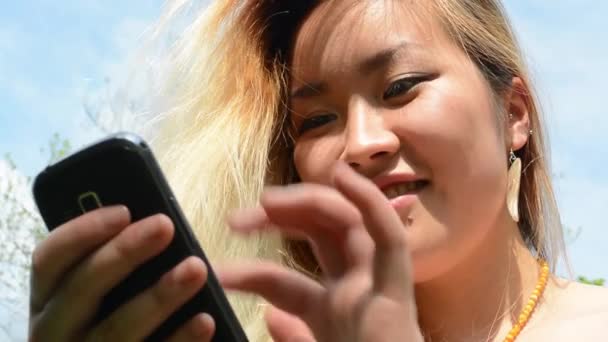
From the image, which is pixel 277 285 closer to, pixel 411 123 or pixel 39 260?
pixel 39 260

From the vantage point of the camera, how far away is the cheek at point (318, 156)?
194cm

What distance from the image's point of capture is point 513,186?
2037 millimetres

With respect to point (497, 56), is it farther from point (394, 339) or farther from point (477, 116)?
point (394, 339)

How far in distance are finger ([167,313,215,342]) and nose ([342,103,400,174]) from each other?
873 mm

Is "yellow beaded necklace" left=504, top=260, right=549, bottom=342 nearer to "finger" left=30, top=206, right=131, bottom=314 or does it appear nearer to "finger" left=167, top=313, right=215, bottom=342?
"finger" left=167, top=313, right=215, bottom=342

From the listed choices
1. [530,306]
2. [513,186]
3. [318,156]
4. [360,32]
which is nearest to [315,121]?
[318,156]

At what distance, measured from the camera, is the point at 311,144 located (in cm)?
205

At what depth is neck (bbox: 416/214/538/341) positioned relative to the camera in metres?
1.97

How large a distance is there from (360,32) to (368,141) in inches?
11.9

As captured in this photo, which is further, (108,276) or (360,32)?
(360,32)

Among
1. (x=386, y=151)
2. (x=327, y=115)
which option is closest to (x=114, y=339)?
(x=386, y=151)

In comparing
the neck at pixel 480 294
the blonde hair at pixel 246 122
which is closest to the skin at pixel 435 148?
the neck at pixel 480 294

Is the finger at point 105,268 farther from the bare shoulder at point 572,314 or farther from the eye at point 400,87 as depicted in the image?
the bare shoulder at point 572,314

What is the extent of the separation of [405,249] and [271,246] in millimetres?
1435
